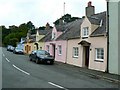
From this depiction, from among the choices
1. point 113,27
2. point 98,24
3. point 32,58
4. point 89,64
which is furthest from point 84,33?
point 32,58

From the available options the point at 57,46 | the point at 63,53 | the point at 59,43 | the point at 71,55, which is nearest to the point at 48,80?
the point at 71,55

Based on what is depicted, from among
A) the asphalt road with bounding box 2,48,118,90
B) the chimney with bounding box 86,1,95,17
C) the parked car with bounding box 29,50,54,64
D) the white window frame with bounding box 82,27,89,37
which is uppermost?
the chimney with bounding box 86,1,95,17

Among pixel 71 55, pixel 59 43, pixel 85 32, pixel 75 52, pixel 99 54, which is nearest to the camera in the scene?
pixel 99 54

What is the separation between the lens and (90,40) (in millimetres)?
25609

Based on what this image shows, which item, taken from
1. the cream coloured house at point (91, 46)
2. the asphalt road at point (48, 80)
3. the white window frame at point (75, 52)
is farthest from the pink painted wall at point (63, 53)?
the asphalt road at point (48, 80)

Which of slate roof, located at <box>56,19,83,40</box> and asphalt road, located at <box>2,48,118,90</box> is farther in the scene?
slate roof, located at <box>56,19,83,40</box>

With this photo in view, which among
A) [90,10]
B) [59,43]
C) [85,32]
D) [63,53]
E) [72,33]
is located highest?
[90,10]

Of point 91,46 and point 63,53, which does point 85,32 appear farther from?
point 63,53

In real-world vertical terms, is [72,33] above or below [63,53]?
above

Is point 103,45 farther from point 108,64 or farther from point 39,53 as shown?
point 39,53

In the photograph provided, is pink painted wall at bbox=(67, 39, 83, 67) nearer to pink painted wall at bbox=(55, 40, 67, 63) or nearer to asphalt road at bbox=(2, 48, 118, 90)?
pink painted wall at bbox=(55, 40, 67, 63)

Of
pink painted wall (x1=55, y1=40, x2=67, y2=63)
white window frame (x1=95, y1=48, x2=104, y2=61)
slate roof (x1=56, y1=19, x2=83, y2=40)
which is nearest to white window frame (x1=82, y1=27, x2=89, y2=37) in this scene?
slate roof (x1=56, y1=19, x2=83, y2=40)

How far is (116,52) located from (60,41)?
14.6 meters

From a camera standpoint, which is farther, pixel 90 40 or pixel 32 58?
pixel 32 58
